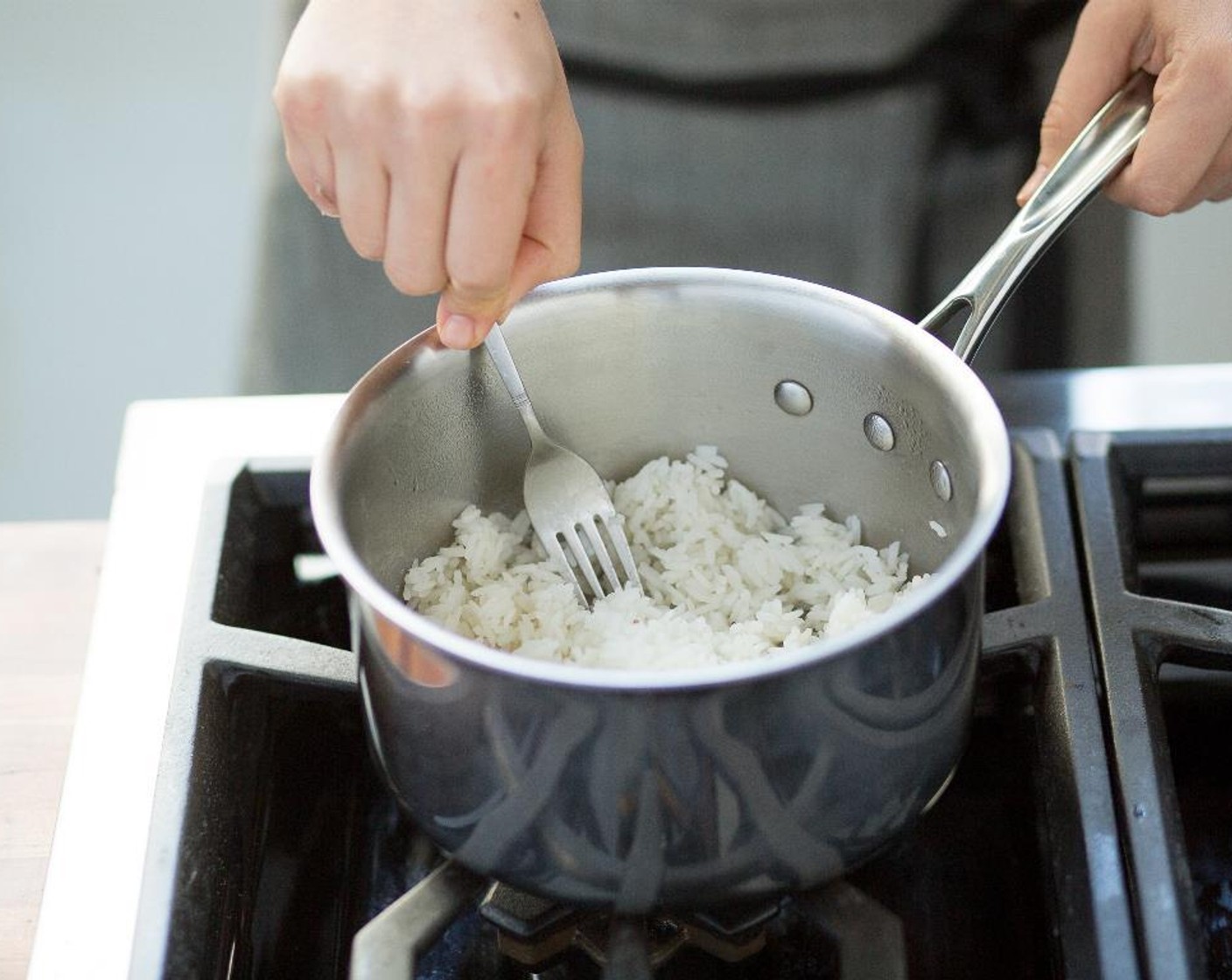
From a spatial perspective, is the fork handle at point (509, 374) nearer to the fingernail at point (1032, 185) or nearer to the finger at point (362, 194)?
the finger at point (362, 194)

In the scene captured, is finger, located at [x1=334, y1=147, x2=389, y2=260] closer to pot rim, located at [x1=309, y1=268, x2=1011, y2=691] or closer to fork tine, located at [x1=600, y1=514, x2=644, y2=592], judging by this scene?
pot rim, located at [x1=309, y1=268, x2=1011, y2=691]

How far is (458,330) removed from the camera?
70 centimetres

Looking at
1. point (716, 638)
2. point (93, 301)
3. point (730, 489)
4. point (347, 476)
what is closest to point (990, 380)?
point (730, 489)

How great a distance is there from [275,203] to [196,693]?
2.26 ft

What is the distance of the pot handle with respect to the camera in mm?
760

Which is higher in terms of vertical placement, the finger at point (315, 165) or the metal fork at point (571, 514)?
the finger at point (315, 165)

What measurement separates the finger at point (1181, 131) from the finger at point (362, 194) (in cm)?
44

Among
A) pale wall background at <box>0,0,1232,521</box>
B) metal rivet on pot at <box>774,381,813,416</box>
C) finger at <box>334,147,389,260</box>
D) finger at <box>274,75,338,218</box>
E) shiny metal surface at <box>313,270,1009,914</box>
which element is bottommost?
shiny metal surface at <box>313,270,1009,914</box>

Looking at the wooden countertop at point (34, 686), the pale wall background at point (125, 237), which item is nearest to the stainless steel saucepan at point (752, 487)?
the wooden countertop at point (34, 686)

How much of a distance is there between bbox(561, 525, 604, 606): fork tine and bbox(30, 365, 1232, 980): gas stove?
14 cm

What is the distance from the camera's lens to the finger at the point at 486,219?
65 cm

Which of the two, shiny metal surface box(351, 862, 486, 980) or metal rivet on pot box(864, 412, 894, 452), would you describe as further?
metal rivet on pot box(864, 412, 894, 452)

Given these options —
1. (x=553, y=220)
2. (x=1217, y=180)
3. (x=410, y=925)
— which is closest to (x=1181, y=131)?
(x=1217, y=180)

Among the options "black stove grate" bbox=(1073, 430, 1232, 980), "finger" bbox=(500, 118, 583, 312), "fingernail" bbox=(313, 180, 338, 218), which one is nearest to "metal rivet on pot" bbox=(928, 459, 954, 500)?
"black stove grate" bbox=(1073, 430, 1232, 980)
